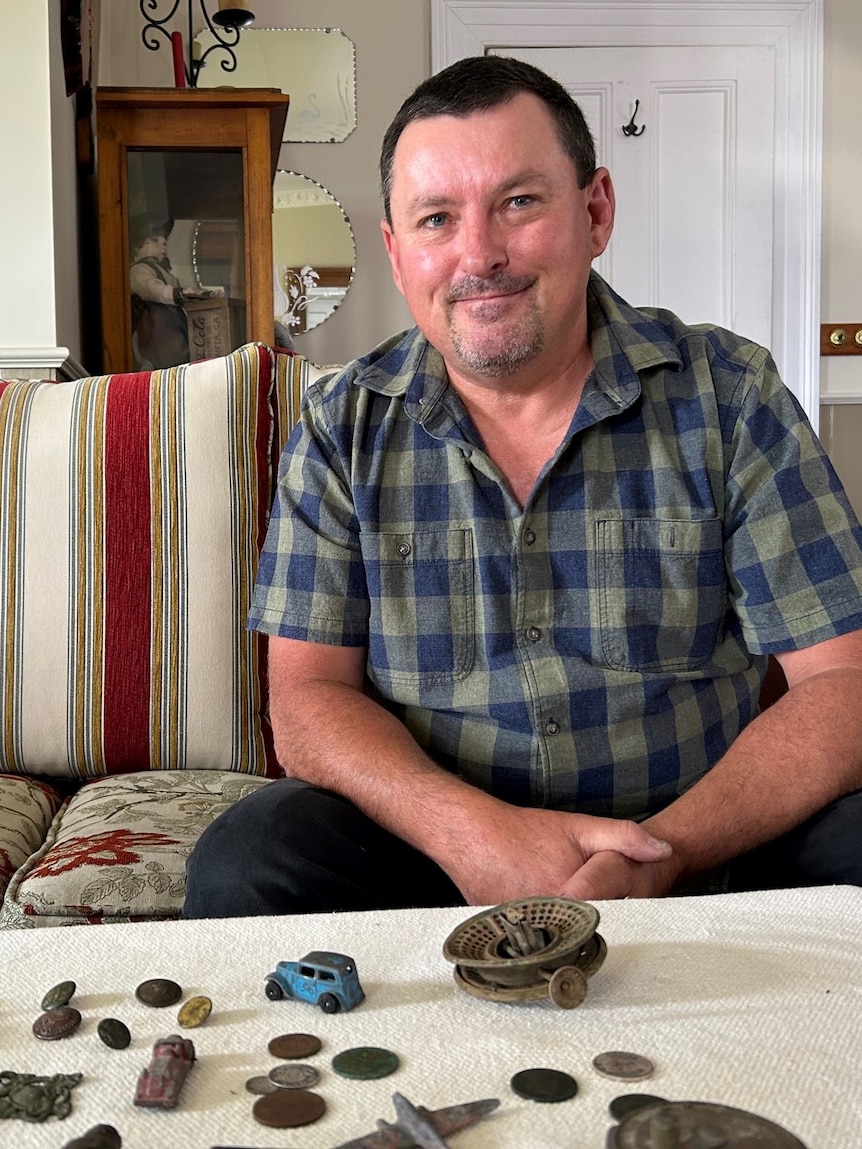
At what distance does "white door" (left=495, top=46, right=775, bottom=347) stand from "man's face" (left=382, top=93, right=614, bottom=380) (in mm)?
2473

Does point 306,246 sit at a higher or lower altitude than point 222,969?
higher

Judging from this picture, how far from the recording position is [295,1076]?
22.4 inches

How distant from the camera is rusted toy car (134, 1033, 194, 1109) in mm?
544

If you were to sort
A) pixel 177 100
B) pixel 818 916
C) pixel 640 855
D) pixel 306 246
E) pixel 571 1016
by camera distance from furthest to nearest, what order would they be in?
pixel 306 246, pixel 177 100, pixel 640 855, pixel 818 916, pixel 571 1016

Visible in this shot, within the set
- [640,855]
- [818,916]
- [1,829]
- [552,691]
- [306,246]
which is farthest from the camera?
[306,246]

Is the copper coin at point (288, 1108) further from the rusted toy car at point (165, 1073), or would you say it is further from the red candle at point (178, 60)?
the red candle at point (178, 60)

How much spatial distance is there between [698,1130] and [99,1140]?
0.25 m

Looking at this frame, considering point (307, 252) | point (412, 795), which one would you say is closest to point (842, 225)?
point (307, 252)

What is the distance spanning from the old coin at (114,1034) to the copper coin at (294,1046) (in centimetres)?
→ 7

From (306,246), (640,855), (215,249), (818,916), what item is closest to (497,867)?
(640,855)

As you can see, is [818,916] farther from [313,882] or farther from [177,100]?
[177,100]

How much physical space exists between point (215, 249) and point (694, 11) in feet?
5.97

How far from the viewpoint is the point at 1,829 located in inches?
50.8

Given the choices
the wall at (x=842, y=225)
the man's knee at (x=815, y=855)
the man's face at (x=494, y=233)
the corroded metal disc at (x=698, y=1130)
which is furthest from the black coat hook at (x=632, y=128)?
the corroded metal disc at (x=698, y=1130)
